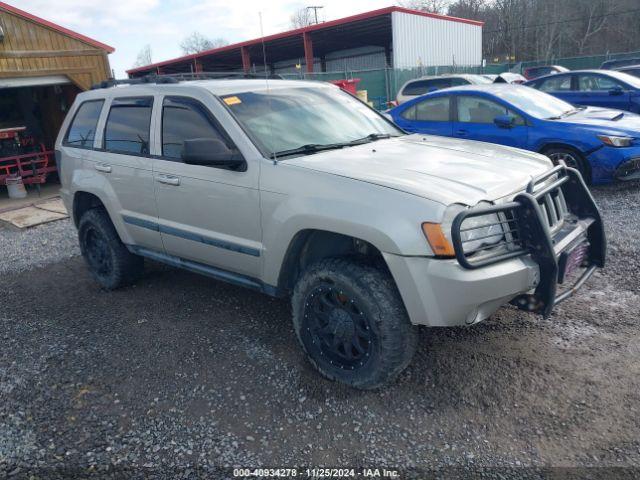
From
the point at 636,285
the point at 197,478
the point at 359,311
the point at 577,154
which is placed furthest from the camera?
the point at 577,154

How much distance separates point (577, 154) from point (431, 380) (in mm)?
5123

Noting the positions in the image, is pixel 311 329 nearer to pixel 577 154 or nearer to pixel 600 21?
pixel 577 154

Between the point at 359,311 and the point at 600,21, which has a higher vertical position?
the point at 600,21

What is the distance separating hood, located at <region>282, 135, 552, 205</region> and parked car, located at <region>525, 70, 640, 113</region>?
8016 mm

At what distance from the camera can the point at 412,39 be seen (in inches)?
916

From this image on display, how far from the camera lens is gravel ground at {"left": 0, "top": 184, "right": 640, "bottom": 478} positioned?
2.62m

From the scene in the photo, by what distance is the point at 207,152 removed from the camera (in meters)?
3.29

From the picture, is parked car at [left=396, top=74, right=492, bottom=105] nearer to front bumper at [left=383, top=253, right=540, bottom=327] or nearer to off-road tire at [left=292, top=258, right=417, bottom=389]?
off-road tire at [left=292, top=258, right=417, bottom=389]

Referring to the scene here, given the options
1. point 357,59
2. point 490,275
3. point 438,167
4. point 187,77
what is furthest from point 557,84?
point 357,59

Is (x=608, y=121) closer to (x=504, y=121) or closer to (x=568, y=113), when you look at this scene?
(x=568, y=113)

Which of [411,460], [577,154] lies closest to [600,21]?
[577,154]

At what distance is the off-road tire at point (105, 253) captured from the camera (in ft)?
15.9

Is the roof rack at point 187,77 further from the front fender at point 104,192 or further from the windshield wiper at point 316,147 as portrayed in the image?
the windshield wiper at point 316,147

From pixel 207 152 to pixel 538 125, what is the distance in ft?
17.9
